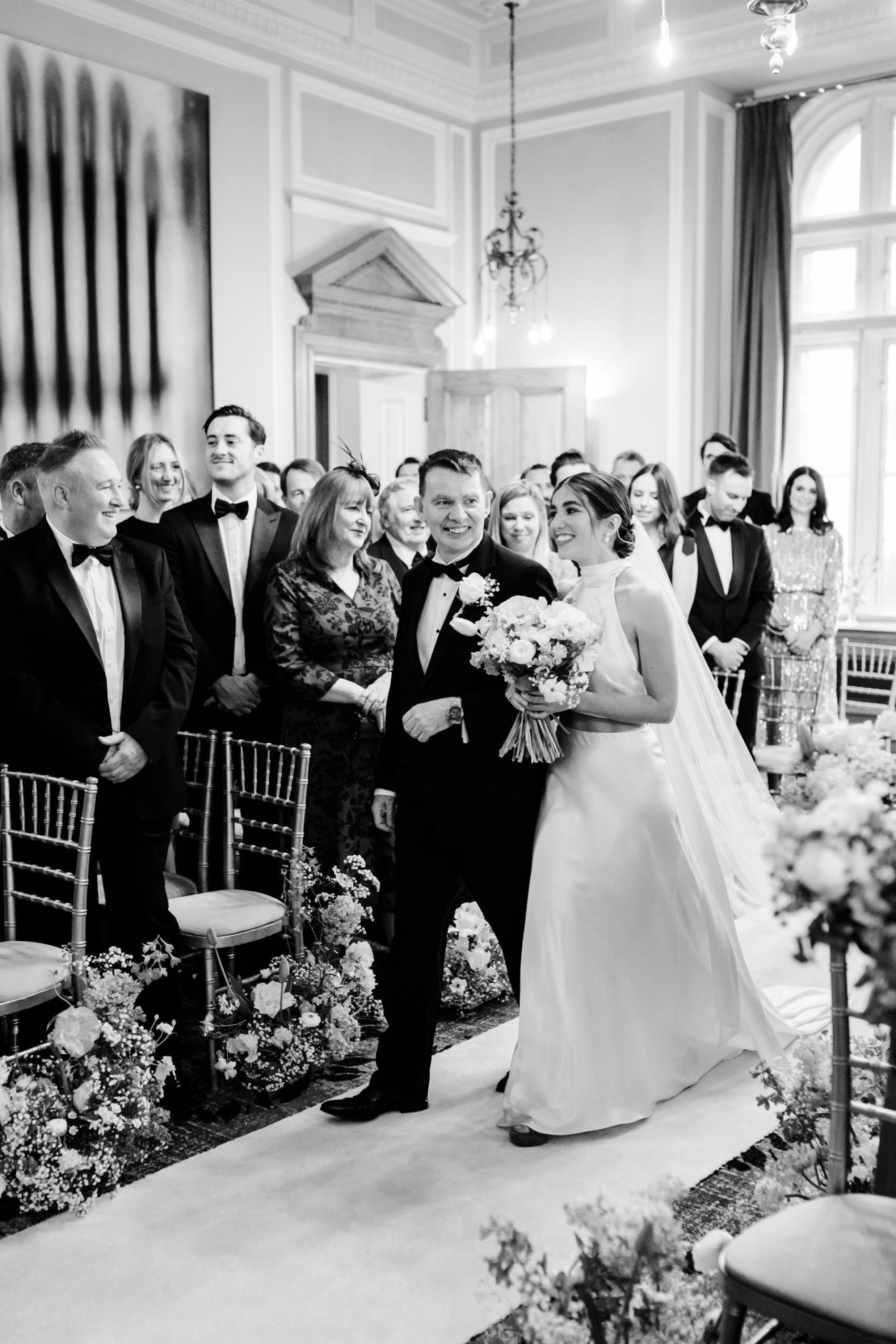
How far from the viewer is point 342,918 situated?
390cm

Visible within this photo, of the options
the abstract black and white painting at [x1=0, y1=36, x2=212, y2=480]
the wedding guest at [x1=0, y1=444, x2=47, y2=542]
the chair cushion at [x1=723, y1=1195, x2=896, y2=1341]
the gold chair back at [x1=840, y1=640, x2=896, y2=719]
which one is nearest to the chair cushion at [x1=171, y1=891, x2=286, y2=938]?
the wedding guest at [x1=0, y1=444, x2=47, y2=542]

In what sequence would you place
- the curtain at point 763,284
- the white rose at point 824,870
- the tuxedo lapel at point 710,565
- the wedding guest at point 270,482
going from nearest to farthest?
1. the white rose at point 824,870
2. the tuxedo lapel at point 710,565
3. the wedding guest at point 270,482
4. the curtain at point 763,284

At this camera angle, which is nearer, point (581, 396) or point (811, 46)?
point (811, 46)

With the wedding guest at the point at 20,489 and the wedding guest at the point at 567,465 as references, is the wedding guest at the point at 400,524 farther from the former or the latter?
the wedding guest at the point at 20,489

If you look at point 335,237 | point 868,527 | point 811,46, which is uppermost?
point 811,46

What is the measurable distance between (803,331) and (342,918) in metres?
7.59

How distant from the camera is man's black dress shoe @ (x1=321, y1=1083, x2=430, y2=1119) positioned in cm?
343

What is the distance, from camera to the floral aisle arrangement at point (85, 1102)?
2928 millimetres

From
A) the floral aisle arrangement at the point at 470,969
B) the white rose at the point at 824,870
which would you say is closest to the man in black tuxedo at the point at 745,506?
the floral aisle arrangement at the point at 470,969

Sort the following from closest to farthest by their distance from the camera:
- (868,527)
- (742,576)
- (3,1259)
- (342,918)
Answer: (3,1259)
(342,918)
(742,576)
(868,527)

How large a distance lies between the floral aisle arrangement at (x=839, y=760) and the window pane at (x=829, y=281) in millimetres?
8508

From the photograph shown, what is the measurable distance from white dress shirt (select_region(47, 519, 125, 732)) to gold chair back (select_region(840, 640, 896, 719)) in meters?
5.59

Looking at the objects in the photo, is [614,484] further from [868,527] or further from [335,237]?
[868,527]

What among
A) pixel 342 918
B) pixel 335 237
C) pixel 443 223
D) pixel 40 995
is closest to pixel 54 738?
pixel 40 995
